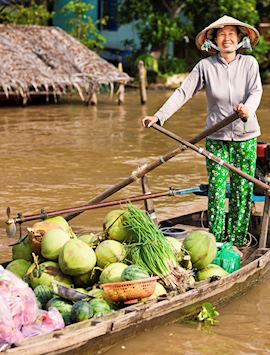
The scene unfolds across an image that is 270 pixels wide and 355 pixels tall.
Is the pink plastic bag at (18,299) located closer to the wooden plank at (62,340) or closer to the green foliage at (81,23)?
the wooden plank at (62,340)

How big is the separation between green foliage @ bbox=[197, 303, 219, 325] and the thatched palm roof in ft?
38.3

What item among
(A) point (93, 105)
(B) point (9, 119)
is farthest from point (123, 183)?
(A) point (93, 105)

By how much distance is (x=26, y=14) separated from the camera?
2173cm

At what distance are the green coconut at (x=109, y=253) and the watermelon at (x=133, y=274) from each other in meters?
0.23

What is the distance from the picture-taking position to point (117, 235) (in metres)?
5.16

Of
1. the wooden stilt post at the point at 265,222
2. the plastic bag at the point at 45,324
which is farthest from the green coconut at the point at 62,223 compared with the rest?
the wooden stilt post at the point at 265,222

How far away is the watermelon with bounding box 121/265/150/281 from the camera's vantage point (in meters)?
4.66

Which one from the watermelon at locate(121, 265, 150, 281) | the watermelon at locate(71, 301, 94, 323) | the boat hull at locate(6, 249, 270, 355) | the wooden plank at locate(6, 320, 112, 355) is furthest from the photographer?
the watermelon at locate(121, 265, 150, 281)

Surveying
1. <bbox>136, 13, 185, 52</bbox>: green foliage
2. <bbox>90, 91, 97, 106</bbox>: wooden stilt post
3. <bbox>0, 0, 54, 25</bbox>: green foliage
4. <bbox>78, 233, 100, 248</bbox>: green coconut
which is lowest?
<bbox>90, 91, 97, 106</bbox>: wooden stilt post

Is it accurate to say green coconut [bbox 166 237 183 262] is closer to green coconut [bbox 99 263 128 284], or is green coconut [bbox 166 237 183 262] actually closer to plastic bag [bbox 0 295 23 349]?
green coconut [bbox 99 263 128 284]

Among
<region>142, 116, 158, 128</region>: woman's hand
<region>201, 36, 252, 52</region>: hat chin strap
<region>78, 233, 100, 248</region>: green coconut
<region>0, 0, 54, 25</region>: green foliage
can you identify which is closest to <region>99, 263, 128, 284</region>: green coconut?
<region>78, 233, 100, 248</region>: green coconut

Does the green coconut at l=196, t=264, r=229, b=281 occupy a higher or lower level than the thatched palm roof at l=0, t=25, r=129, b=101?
lower

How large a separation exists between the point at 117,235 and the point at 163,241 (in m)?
0.33

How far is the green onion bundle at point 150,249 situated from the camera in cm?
489
